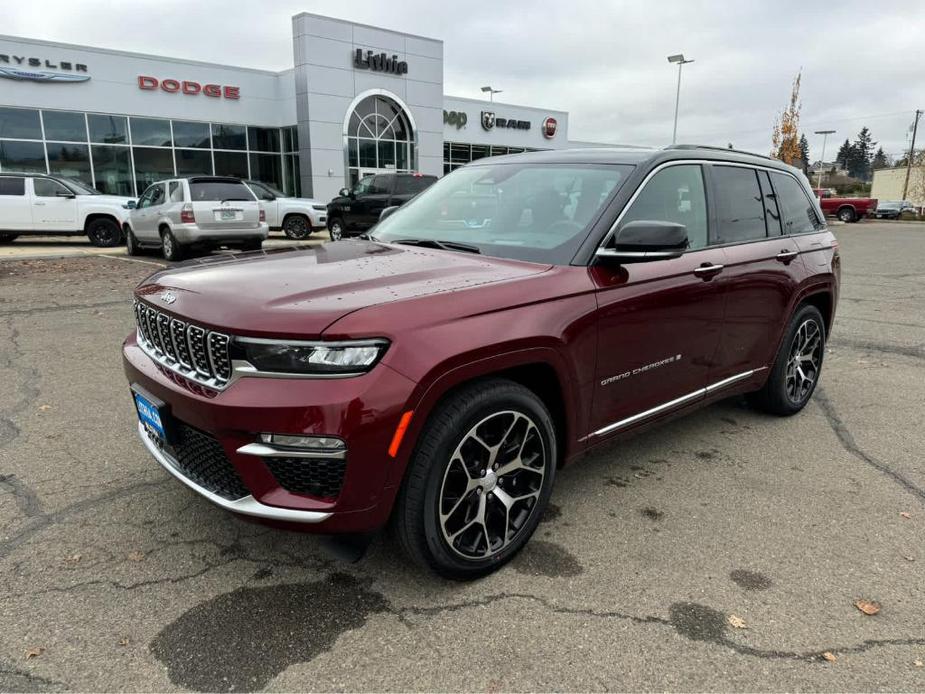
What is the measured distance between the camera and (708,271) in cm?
364

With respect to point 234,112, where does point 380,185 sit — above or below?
below

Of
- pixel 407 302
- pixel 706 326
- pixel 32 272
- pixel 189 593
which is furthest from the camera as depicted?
pixel 32 272

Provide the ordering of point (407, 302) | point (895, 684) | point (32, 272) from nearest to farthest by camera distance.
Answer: point (895, 684), point (407, 302), point (32, 272)

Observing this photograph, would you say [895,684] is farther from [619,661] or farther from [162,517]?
[162,517]

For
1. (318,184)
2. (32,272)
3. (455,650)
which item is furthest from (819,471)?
(318,184)

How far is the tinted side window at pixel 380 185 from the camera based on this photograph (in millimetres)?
18078

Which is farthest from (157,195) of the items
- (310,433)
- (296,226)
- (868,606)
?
(868,606)

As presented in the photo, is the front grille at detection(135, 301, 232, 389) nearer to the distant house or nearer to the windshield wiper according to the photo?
the windshield wiper

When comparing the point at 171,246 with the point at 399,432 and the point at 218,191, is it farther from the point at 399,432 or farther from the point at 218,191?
the point at 399,432

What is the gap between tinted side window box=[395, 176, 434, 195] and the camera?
18.3 metres

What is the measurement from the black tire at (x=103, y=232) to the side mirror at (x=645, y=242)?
54.0ft

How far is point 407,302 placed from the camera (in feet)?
8.03

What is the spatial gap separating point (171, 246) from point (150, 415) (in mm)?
11223

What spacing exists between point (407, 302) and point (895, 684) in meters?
2.10
